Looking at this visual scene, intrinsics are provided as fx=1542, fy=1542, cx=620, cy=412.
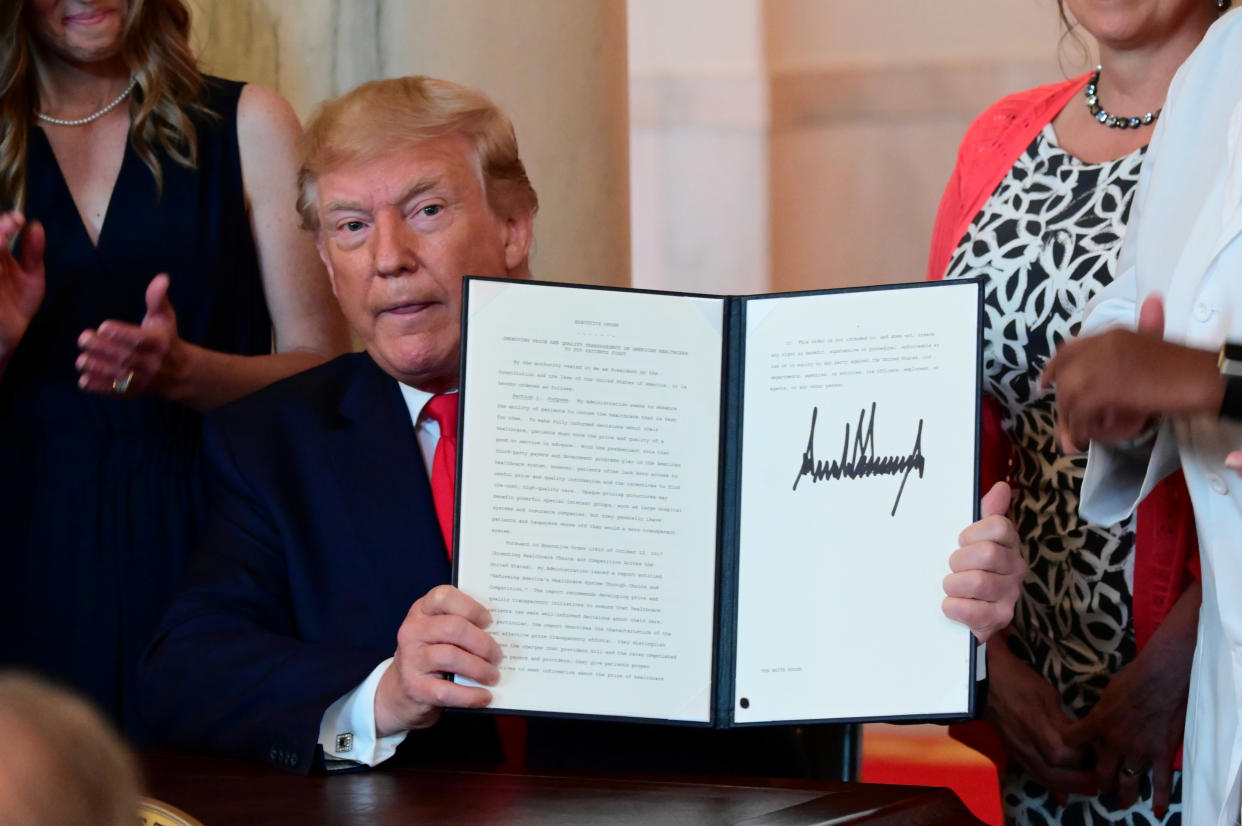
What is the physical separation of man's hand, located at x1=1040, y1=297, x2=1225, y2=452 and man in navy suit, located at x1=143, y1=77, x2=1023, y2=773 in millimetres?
221

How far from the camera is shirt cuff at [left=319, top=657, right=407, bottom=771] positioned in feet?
6.06

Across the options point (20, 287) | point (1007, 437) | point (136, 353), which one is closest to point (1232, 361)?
point (1007, 437)

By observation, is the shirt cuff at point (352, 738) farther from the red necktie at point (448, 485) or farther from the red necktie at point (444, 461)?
the red necktie at point (444, 461)

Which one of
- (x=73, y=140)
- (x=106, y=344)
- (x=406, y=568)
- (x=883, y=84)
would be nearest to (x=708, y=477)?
(x=406, y=568)

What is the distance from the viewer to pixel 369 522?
2096 millimetres

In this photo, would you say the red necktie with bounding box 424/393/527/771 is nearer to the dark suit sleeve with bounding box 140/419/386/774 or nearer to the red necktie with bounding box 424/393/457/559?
the red necktie with bounding box 424/393/457/559

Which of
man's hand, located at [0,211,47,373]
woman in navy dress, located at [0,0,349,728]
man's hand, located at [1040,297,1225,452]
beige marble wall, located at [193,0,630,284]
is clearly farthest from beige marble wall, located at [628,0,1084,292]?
man's hand, located at [1040,297,1225,452]

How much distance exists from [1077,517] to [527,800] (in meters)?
0.94

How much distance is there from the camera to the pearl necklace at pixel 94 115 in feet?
8.13

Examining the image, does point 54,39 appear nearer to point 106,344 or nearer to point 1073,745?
point 106,344

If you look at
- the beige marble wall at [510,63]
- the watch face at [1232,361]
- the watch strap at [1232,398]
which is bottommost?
the watch strap at [1232,398]

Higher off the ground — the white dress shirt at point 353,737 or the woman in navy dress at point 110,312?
the woman in navy dress at point 110,312
